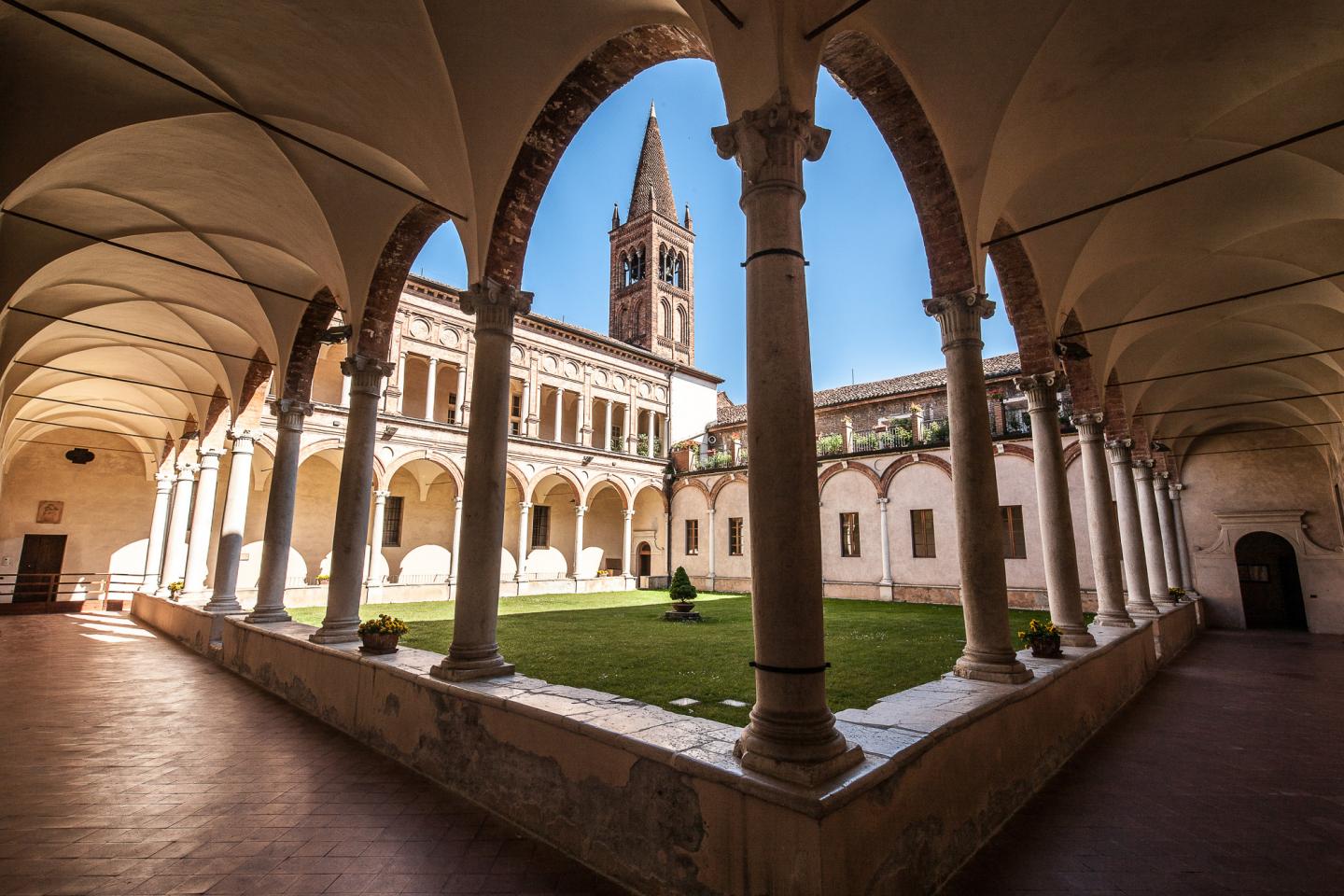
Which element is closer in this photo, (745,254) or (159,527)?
(745,254)

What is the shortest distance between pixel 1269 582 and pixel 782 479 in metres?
24.2

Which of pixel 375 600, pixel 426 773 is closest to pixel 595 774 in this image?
pixel 426 773

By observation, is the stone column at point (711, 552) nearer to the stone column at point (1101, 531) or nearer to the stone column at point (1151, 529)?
the stone column at point (1151, 529)

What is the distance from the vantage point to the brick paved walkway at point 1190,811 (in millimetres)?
3488

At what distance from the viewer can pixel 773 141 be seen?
11.7ft

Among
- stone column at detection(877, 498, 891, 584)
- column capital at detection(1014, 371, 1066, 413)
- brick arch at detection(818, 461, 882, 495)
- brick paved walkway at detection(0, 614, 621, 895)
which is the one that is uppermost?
brick arch at detection(818, 461, 882, 495)

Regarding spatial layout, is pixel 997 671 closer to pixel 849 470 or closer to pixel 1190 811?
pixel 1190 811

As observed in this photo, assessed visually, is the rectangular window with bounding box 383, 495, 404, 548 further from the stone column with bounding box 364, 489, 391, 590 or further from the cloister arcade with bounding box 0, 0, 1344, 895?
the cloister arcade with bounding box 0, 0, 1344, 895

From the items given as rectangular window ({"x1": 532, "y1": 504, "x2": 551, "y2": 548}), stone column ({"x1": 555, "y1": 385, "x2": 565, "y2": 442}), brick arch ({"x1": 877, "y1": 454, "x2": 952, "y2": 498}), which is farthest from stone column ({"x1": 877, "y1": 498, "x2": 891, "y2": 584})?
rectangular window ({"x1": 532, "y1": 504, "x2": 551, "y2": 548})

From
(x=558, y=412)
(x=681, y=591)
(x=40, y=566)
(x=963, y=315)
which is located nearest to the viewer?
(x=963, y=315)

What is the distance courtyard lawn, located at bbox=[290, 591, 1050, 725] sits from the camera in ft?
23.5

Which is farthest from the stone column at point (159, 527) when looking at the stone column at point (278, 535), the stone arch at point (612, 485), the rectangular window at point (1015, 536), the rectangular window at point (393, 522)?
the rectangular window at point (1015, 536)

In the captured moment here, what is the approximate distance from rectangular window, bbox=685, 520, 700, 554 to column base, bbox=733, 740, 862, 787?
24.3 metres

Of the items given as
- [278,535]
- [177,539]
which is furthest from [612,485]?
[278,535]
